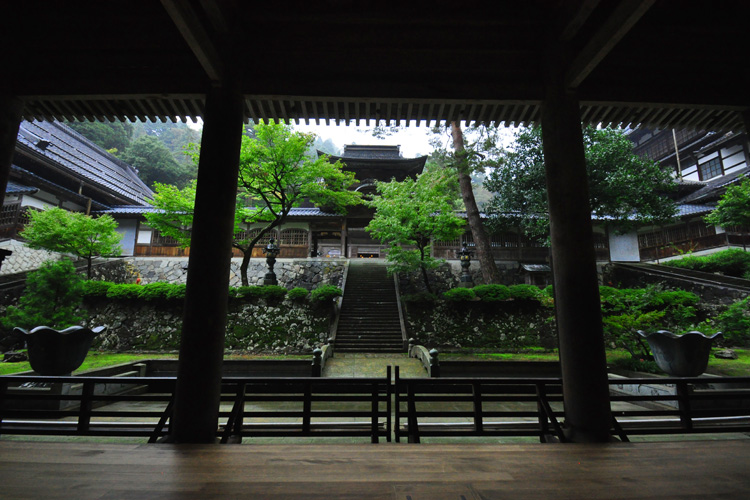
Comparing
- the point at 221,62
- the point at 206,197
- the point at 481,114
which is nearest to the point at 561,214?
the point at 481,114

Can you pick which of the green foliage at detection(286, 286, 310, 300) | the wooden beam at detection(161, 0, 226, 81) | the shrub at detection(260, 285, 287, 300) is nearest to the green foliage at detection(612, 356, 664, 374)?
the wooden beam at detection(161, 0, 226, 81)

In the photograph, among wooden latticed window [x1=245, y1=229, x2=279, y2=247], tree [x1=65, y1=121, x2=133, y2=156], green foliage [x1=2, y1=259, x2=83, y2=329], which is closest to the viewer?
green foliage [x1=2, y1=259, x2=83, y2=329]

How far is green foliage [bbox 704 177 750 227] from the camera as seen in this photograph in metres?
13.7

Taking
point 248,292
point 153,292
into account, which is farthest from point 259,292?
point 153,292

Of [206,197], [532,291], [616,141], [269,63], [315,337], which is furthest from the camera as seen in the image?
[616,141]

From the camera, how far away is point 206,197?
307cm

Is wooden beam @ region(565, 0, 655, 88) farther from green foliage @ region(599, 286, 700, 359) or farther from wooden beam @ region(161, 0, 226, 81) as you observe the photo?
green foliage @ region(599, 286, 700, 359)

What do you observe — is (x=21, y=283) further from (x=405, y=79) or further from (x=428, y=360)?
(x=405, y=79)

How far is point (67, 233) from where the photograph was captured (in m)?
13.1

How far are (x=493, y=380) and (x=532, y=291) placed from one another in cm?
1064

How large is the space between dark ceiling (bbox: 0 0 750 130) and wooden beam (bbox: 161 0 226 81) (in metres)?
0.05

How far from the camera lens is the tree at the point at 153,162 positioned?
32625 millimetres

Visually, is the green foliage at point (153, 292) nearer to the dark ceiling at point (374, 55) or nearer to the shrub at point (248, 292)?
the shrub at point (248, 292)

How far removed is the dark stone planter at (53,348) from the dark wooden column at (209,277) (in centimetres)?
455
